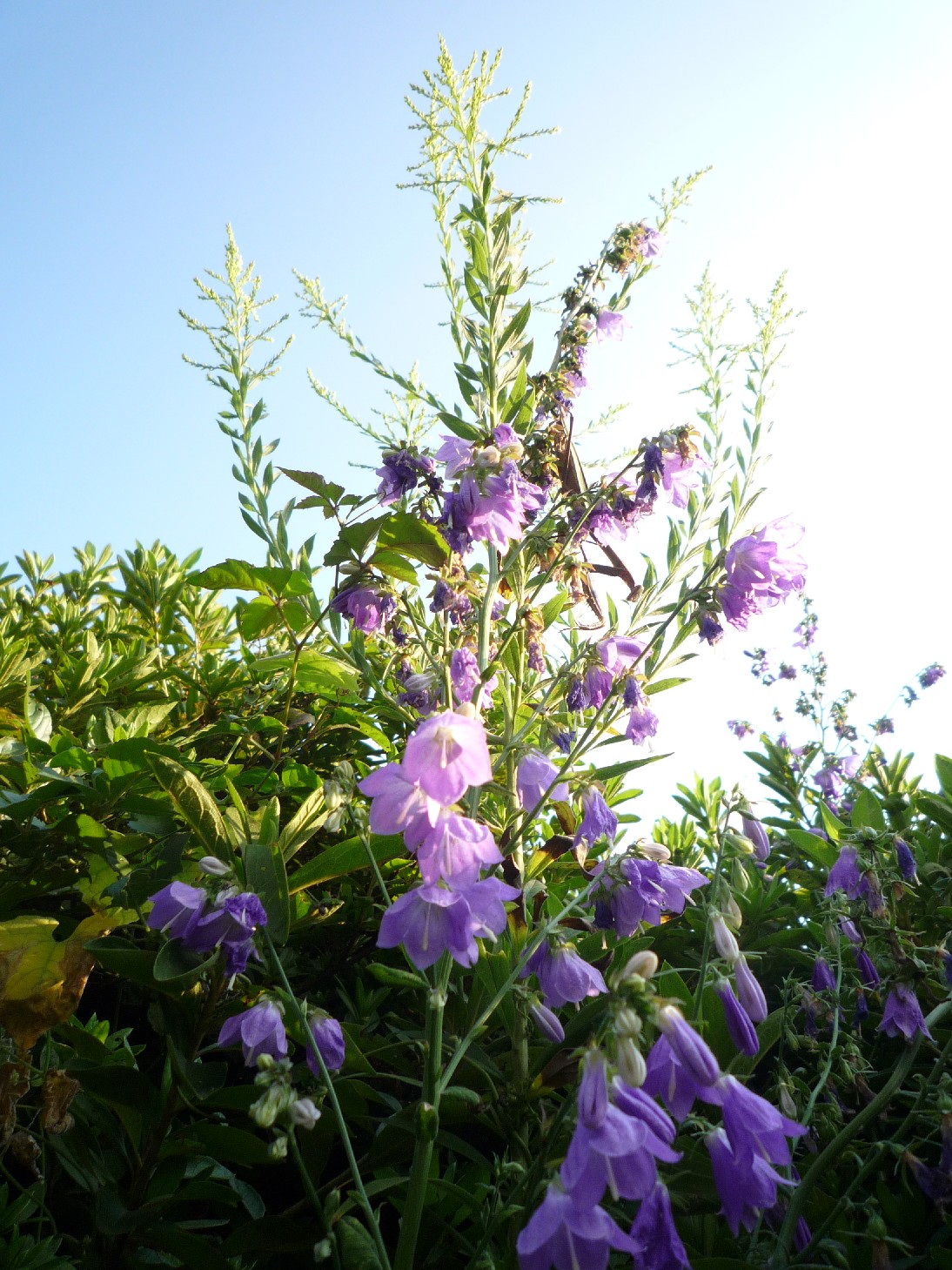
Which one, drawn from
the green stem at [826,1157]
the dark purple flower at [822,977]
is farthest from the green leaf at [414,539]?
the green stem at [826,1157]

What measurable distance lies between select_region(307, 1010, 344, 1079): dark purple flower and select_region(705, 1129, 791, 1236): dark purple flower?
493mm

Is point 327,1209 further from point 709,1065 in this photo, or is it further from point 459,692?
point 459,692

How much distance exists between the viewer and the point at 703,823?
260cm

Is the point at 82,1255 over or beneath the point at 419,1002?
beneath

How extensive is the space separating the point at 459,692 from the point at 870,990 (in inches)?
34.8

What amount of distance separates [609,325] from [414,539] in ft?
2.87

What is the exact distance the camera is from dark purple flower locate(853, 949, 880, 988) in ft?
4.84

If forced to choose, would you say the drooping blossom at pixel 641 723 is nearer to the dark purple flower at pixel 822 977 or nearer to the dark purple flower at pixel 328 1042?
the dark purple flower at pixel 822 977

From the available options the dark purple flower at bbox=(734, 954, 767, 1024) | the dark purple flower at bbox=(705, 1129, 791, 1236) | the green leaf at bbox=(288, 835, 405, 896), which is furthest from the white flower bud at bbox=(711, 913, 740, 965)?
the green leaf at bbox=(288, 835, 405, 896)

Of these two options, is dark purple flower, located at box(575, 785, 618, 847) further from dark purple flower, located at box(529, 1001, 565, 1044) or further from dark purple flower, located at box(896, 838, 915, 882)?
dark purple flower, located at box(896, 838, 915, 882)

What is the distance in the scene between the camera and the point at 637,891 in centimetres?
133

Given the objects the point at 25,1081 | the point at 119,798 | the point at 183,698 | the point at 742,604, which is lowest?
the point at 25,1081

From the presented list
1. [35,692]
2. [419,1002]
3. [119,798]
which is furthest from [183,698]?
[419,1002]

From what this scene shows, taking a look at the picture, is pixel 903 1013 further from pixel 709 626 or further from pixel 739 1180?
pixel 709 626
